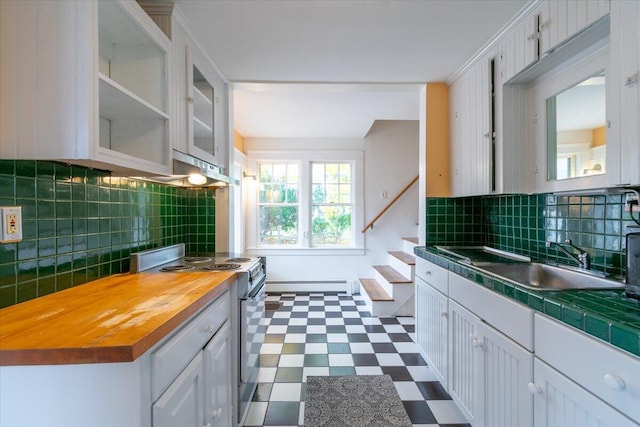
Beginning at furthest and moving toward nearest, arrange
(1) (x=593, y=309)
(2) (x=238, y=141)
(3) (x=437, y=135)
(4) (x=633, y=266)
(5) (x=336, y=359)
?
(2) (x=238, y=141) → (3) (x=437, y=135) → (5) (x=336, y=359) → (4) (x=633, y=266) → (1) (x=593, y=309)

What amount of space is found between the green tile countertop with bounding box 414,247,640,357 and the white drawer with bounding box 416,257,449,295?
21.0 inches

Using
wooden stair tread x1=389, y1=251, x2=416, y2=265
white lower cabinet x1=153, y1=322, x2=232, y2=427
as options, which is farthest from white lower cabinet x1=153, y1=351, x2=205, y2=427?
wooden stair tread x1=389, y1=251, x2=416, y2=265

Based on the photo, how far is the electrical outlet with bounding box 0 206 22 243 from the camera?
0.97m

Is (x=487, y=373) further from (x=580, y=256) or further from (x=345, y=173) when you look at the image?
(x=345, y=173)

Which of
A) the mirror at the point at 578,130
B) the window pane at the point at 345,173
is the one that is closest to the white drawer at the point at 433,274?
the mirror at the point at 578,130

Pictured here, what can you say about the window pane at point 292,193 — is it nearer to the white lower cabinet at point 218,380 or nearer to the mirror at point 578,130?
the white lower cabinet at point 218,380

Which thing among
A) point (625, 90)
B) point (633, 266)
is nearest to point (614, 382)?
point (633, 266)

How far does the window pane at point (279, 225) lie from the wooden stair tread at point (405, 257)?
1474mm

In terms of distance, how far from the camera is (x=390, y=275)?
3.63 meters

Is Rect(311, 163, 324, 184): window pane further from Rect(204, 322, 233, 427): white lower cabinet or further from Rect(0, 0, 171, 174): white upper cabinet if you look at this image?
Rect(0, 0, 171, 174): white upper cabinet

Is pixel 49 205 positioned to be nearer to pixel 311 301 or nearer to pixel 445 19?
pixel 445 19

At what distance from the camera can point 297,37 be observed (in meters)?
1.80

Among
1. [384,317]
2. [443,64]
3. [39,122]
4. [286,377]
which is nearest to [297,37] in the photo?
Answer: [443,64]

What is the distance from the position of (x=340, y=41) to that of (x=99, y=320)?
6.12 feet
